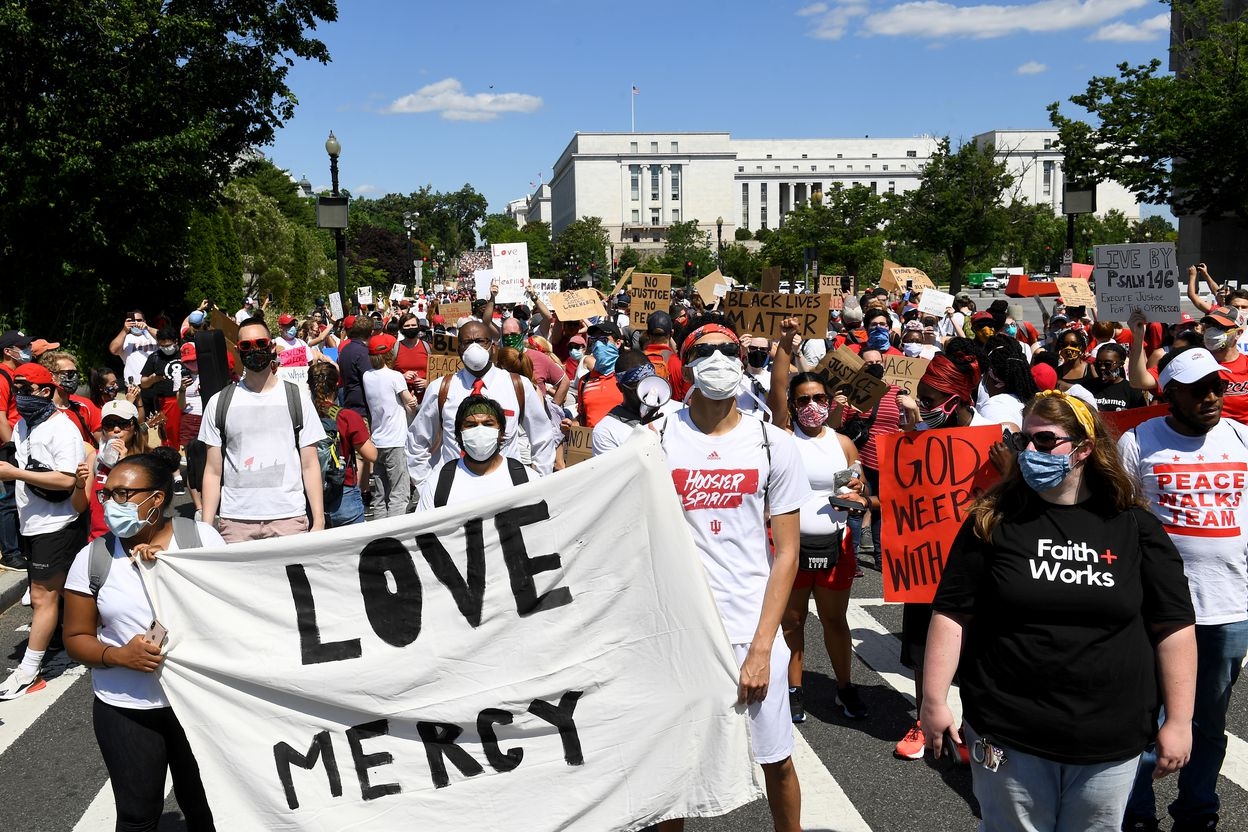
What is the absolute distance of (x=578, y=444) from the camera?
758 centimetres

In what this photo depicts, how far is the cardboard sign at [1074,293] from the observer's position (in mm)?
14734

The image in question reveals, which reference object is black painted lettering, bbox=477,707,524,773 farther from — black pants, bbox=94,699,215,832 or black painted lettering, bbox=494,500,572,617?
black pants, bbox=94,699,215,832

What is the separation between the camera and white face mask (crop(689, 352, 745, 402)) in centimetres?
386

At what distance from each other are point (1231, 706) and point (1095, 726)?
11.7ft

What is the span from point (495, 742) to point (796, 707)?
272 cm

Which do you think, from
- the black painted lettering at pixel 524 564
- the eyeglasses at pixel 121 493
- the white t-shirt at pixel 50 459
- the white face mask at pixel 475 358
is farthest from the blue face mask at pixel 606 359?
the eyeglasses at pixel 121 493

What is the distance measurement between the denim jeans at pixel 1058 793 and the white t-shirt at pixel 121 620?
9.00 ft

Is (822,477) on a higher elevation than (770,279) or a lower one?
lower

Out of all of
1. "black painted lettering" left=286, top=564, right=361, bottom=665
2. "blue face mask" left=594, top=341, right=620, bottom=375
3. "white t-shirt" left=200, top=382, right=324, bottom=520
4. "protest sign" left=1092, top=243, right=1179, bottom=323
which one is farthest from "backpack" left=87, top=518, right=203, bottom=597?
"protest sign" left=1092, top=243, right=1179, bottom=323

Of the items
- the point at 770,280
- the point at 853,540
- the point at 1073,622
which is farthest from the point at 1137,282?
the point at 1073,622

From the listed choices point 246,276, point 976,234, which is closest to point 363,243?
point 246,276

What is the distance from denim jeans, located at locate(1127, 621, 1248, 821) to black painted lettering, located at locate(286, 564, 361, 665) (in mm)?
3067

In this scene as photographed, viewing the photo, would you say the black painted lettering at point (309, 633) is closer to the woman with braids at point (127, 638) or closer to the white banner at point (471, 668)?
the white banner at point (471, 668)

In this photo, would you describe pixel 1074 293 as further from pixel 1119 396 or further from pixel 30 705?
Result: pixel 30 705
